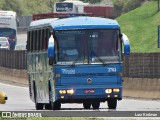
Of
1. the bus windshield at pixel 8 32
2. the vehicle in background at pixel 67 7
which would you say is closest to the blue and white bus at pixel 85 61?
the bus windshield at pixel 8 32

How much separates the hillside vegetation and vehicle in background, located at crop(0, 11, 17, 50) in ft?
33.9

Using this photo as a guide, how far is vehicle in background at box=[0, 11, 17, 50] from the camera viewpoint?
8481 cm

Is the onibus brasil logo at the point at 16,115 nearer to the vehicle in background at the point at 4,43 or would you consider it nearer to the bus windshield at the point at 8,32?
the vehicle in background at the point at 4,43

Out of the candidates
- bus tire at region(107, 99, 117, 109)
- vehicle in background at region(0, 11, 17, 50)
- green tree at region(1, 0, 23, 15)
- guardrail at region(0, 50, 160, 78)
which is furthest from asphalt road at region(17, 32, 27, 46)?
bus tire at region(107, 99, 117, 109)

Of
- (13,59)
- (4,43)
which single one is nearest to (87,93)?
(13,59)

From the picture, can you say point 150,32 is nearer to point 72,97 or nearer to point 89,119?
point 72,97

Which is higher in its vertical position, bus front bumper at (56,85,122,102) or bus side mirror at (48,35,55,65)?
bus side mirror at (48,35,55,65)

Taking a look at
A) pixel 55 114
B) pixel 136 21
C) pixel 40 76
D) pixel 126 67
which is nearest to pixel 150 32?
pixel 136 21

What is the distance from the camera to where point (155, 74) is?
40188 millimetres

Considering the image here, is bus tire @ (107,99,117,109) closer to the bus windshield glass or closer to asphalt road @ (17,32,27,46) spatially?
the bus windshield glass

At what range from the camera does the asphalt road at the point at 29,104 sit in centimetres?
3442

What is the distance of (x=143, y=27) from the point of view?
8669 centimetres

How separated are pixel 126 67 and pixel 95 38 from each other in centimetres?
1301

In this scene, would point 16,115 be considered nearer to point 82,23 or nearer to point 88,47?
point 88,47
